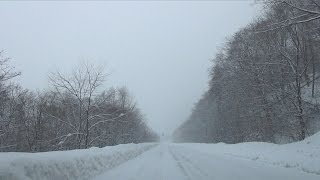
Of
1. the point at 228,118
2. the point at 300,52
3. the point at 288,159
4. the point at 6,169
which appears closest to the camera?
→ the point at 6,169

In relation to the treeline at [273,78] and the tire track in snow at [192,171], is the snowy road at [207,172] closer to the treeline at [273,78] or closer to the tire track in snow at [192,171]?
the tire track in snow at [192,171]

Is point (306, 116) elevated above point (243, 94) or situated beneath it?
situated beneath

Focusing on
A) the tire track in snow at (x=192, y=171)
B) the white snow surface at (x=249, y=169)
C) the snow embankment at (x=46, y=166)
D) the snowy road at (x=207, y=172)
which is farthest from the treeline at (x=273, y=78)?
the snow embankment at (x=46, y=166)

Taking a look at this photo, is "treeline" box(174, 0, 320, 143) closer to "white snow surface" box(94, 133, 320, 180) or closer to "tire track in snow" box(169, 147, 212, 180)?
"white snow surface" box(94, 133, 320, 180)

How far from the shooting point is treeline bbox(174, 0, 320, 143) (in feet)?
97.4

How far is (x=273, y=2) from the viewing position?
1505cm

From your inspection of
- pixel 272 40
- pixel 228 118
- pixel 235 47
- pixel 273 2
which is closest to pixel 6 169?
pixel 273 2

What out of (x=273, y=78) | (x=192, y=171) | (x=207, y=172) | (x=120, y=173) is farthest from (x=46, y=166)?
(x=273, y=78)

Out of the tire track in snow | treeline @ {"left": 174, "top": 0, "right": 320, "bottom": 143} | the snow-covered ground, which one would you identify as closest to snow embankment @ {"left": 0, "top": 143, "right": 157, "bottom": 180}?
the snow-covered ground

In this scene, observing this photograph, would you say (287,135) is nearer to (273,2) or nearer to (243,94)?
(243,94)

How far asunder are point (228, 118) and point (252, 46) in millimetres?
20058

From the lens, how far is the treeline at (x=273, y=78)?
29.7m

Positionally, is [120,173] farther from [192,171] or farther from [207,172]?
[207,172]

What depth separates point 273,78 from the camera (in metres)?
36.7
